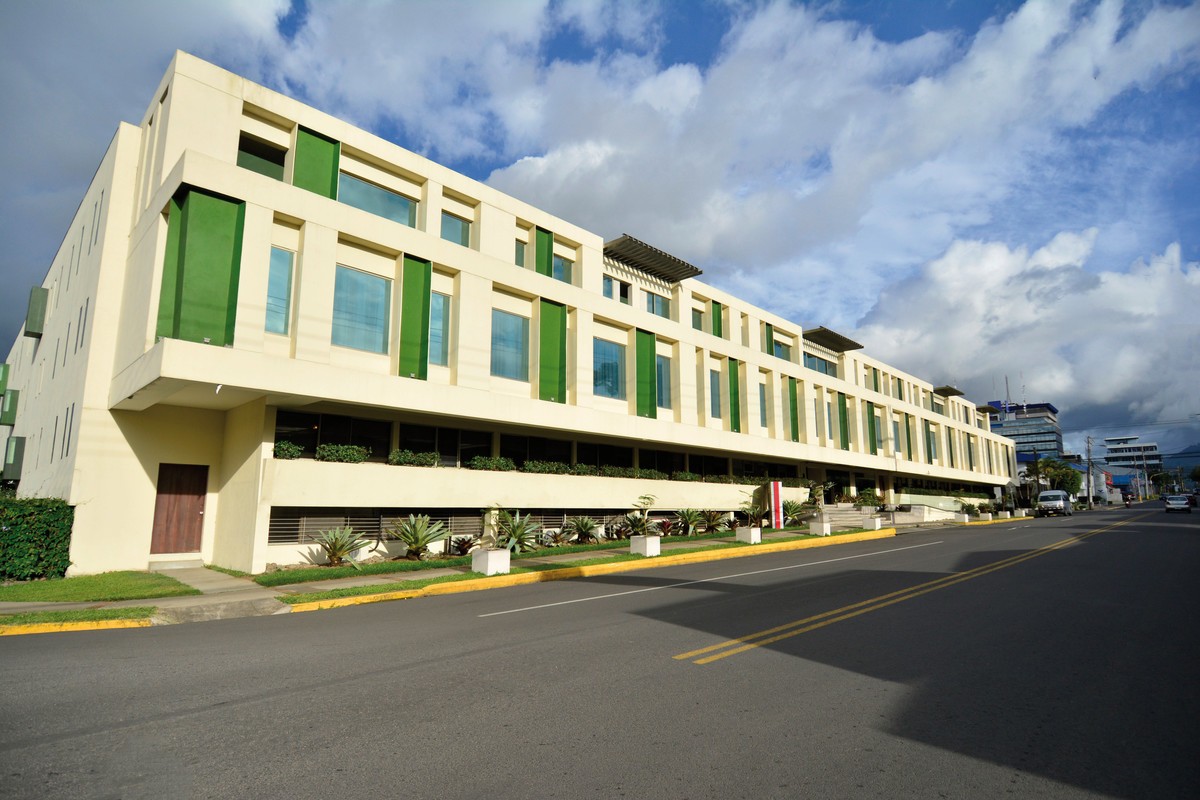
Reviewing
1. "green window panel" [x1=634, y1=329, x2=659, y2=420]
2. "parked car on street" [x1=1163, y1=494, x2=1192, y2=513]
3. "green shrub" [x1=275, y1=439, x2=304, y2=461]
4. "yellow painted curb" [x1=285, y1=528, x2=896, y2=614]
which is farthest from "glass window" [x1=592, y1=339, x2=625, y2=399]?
"parked car on street" [x1=1163, y1=494, x2=1192, y2=513]

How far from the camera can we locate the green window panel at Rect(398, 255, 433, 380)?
19.8m

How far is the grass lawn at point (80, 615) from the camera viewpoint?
9875 millimetres

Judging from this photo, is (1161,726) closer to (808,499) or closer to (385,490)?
(385,490)

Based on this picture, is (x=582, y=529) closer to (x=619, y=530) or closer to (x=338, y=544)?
(x=619, y=530)

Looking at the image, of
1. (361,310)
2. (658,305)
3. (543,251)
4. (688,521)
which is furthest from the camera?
(658,305)

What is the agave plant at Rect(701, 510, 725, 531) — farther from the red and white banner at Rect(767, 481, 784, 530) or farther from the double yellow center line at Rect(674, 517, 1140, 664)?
the double yellow center line at Rect(674, 517, 1140, 664)

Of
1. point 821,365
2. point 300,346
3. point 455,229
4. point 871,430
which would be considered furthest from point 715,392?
point 300,346

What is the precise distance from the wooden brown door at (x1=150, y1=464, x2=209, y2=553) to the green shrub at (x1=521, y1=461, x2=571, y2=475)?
32.0 feet

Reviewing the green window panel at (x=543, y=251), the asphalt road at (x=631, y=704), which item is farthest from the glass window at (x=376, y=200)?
the asphalt road at (x=631, y=704)

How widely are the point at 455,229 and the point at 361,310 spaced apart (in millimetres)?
5229

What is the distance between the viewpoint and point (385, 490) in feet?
62.3

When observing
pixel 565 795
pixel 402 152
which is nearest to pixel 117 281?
pixel 402 152

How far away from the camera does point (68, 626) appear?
9.96 metres

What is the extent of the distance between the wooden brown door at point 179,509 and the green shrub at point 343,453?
3.94 metres
